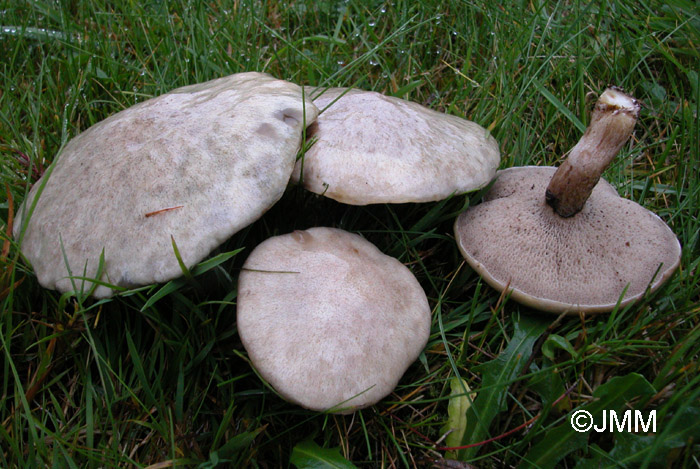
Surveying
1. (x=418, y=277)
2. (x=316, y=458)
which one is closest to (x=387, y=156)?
(x=418, y=277)

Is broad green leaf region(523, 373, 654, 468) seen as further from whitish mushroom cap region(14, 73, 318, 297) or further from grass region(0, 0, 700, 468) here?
whitish mushroom cap region(14, 73, 318, 297)

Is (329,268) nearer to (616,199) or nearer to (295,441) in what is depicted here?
(295,441)

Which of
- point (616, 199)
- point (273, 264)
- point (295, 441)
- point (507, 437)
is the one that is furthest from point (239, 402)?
point (616, 199)

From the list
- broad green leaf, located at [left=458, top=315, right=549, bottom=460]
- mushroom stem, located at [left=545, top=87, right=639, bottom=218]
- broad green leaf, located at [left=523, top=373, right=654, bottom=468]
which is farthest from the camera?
mushroom stem, located at [left=545, top=87, right=639, bottom=218]

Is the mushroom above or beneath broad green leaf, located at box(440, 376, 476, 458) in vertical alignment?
above

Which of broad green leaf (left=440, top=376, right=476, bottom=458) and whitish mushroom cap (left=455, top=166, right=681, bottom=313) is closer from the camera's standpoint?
broad green leaf (left=440, top=376, right=476, bottom=458)

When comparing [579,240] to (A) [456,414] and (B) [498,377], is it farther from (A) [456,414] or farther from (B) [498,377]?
(A) [456,414]

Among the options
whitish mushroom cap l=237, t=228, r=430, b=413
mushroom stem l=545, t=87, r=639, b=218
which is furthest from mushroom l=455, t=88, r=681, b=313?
whitish mushroom cap l=237, t=228, r=430, b=413

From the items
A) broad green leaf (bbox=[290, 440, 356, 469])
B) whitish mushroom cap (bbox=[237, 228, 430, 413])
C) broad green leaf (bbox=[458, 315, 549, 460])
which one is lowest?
broad green leaf (bbox=[290, 440, 356, 469])

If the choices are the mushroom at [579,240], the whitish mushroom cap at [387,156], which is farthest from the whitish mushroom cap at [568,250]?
the whitish mushroom cap at [387,156]
